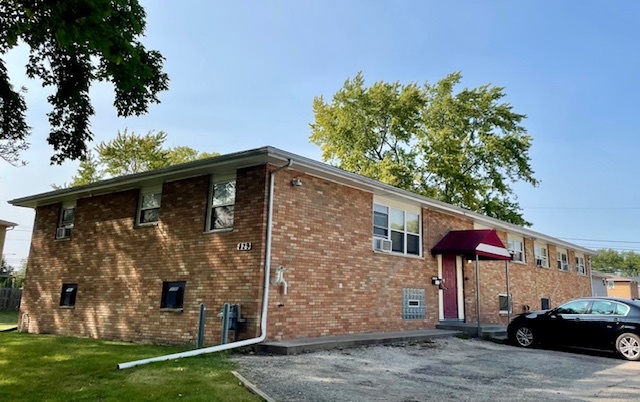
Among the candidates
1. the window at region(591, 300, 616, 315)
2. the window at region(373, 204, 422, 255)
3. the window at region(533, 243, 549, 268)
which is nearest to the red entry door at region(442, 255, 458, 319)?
the window at region(373, 204, 422, 255)

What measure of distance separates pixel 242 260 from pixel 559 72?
12.4 metres

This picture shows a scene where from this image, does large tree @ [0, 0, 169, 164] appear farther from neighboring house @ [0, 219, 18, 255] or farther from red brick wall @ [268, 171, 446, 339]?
neighboring house @ [0, 219, 18, 255]

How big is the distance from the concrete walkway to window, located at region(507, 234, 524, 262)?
7957 millimetres

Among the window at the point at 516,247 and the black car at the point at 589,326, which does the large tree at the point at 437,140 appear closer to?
the window at the point at 516,247

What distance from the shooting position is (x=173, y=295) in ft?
37.2

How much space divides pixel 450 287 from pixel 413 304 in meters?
2.55

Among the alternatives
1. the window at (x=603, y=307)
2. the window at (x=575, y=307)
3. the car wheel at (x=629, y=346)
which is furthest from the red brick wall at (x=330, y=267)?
the car wheel at (x=629, y=346)

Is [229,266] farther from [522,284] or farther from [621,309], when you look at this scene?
[522,284]

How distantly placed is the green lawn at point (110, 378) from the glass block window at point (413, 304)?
672 centimetres

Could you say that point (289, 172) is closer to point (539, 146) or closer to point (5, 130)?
point (5, 130)

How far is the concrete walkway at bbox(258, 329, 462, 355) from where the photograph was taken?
9055 millimetres

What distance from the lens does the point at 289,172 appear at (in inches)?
421

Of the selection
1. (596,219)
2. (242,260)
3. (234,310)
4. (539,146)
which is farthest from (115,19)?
(596,219)

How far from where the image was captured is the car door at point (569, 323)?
38.7 feet
